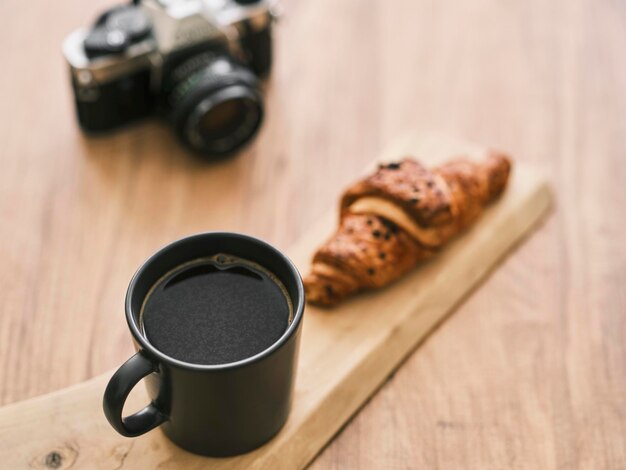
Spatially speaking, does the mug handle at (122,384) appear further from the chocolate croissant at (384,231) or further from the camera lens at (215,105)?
the camera lens at (215,105)

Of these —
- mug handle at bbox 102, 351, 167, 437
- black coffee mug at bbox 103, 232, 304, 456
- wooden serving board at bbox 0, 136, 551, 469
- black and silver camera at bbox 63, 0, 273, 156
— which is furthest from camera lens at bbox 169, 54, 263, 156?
mug handle at bbox 102, 351, 167, 437

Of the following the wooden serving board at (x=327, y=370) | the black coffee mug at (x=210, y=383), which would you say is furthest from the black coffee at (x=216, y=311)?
the wooden serving board at (x=327, y=370)

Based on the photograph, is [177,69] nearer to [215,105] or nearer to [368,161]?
[215,105]

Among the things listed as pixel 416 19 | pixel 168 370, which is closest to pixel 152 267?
pixel 168 370

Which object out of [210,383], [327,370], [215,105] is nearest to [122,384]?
[210,383]

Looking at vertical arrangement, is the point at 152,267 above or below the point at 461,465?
above

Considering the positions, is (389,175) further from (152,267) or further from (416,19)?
→ (416,19)
